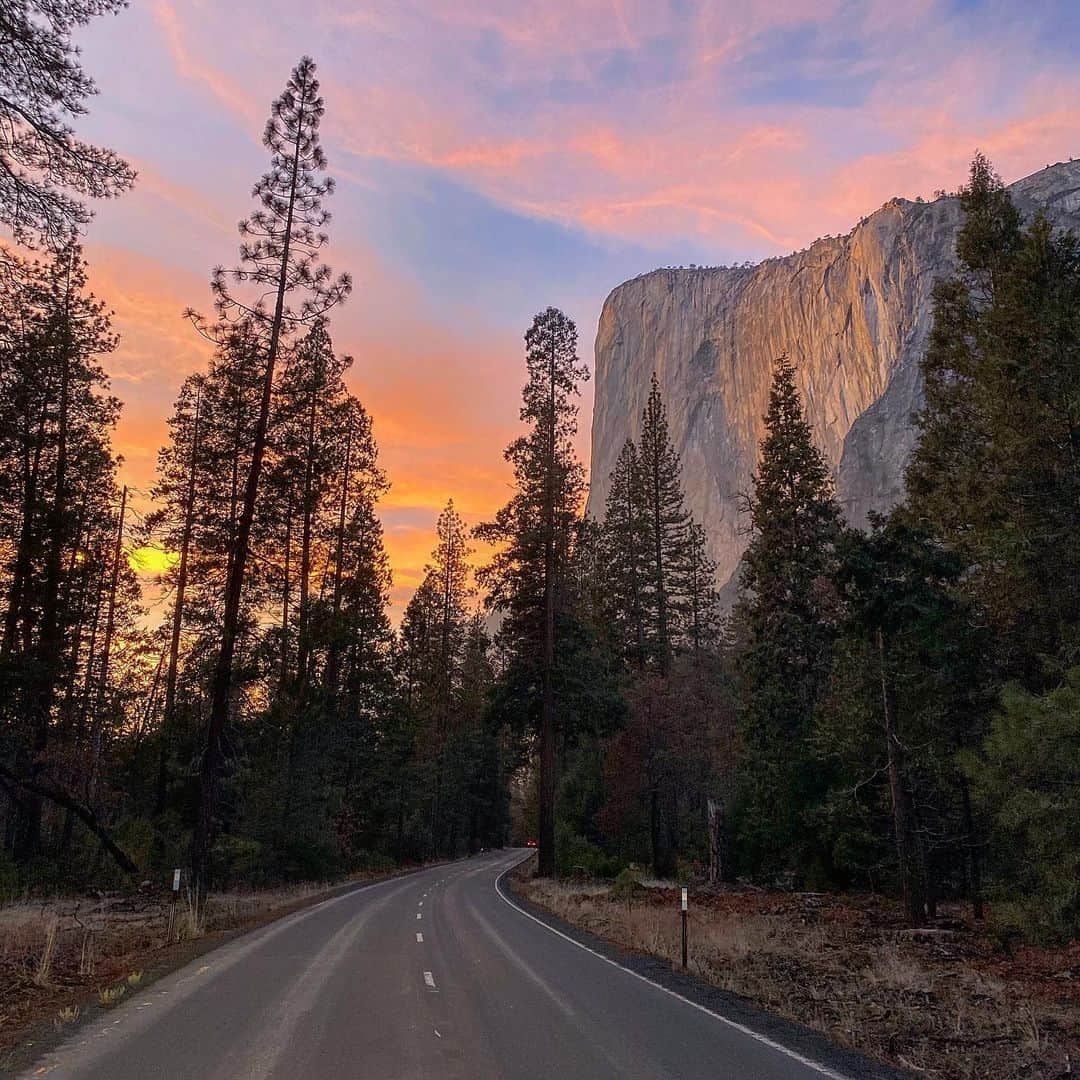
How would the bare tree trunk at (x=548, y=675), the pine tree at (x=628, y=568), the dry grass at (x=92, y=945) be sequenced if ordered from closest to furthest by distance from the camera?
the dry grass at (x=92, y=945)
the bare tree trunk at (x=548, y=675)
the pine tree at (x=628, y=568)

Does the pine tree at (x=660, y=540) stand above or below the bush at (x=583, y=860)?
above

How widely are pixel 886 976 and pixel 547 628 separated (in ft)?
70.9

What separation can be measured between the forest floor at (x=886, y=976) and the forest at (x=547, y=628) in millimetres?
1221

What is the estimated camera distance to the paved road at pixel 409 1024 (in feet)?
21.4

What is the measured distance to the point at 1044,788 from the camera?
37.6 feet

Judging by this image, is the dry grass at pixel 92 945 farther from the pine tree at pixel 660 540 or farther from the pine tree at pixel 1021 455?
the pine tree at pixel 660 540

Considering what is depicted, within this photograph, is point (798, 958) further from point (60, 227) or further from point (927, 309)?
point (927, 309)

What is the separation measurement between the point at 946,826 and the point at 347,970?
1790cm

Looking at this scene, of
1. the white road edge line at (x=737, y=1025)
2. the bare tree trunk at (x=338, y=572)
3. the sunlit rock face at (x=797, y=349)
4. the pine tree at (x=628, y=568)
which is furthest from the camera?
the sunlit rock face at (x=797, y=349)

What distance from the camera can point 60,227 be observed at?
10.9 m

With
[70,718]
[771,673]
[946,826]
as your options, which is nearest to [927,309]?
[771,673]

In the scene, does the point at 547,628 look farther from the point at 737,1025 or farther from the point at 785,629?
the point at 737,1025

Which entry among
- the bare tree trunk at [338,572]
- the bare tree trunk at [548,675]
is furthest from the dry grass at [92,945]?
the bare tree trunk at [338,572]

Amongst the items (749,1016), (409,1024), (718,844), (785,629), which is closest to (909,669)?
(749,1016)
